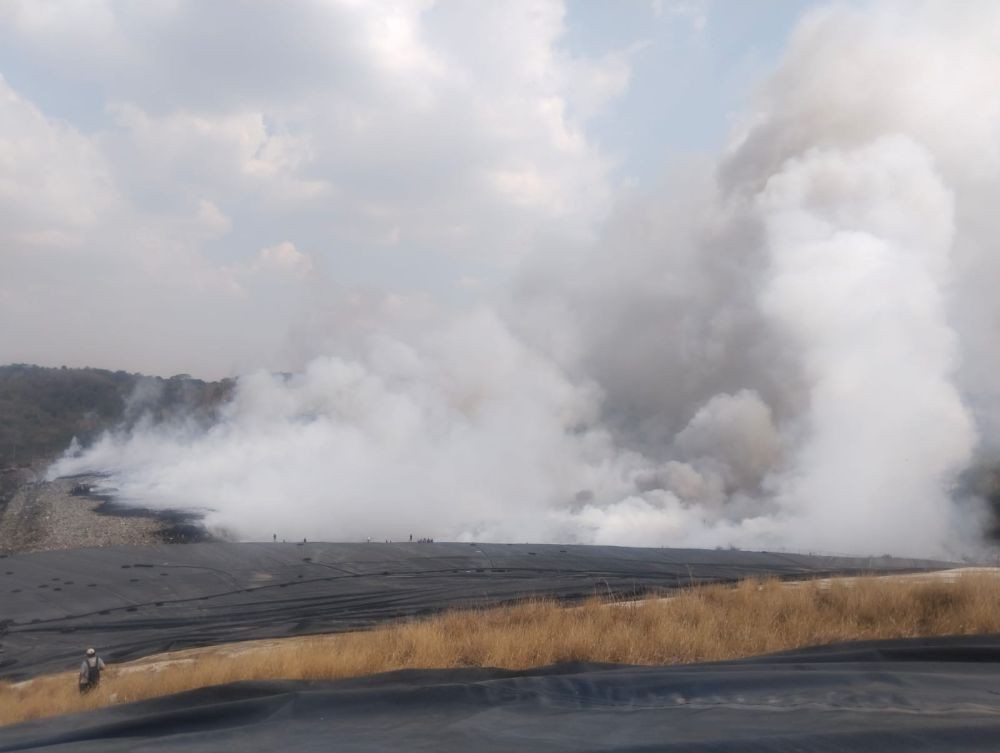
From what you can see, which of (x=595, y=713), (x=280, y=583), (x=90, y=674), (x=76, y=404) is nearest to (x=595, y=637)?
(x=595, y=713)

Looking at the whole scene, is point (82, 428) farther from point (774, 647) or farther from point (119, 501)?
point (774, 647)

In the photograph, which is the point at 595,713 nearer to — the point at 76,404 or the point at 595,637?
the point at 595,637

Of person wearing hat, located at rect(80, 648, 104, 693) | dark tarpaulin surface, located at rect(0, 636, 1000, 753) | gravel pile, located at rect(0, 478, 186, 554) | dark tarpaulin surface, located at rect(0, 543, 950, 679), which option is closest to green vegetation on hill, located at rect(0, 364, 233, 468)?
gravel pile, located at rect(0, 478, 186, 554)

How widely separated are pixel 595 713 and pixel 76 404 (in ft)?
221

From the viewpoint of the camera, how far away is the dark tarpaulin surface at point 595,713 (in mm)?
4000

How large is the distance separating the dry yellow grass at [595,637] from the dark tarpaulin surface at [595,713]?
186 centimetres

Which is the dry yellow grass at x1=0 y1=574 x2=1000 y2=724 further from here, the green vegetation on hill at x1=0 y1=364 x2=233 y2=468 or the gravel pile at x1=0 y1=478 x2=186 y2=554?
the green vegetation on hill at x1=0 y1=364 x2=233 y2=468

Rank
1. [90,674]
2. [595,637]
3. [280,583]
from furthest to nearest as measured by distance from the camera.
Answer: [280,583] < [90,674] < [595,637]

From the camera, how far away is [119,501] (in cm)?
2661

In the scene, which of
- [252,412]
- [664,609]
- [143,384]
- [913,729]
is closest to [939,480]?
[664,609]

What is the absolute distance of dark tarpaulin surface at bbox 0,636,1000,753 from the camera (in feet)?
13.1

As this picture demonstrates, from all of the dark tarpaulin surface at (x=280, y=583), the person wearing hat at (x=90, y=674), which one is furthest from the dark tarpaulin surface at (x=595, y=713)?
the dark tarpaulin surface at (x=280, y=583)

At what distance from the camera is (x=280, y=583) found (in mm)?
13633

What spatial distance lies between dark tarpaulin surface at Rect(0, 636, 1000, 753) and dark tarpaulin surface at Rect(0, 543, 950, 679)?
6162mm
